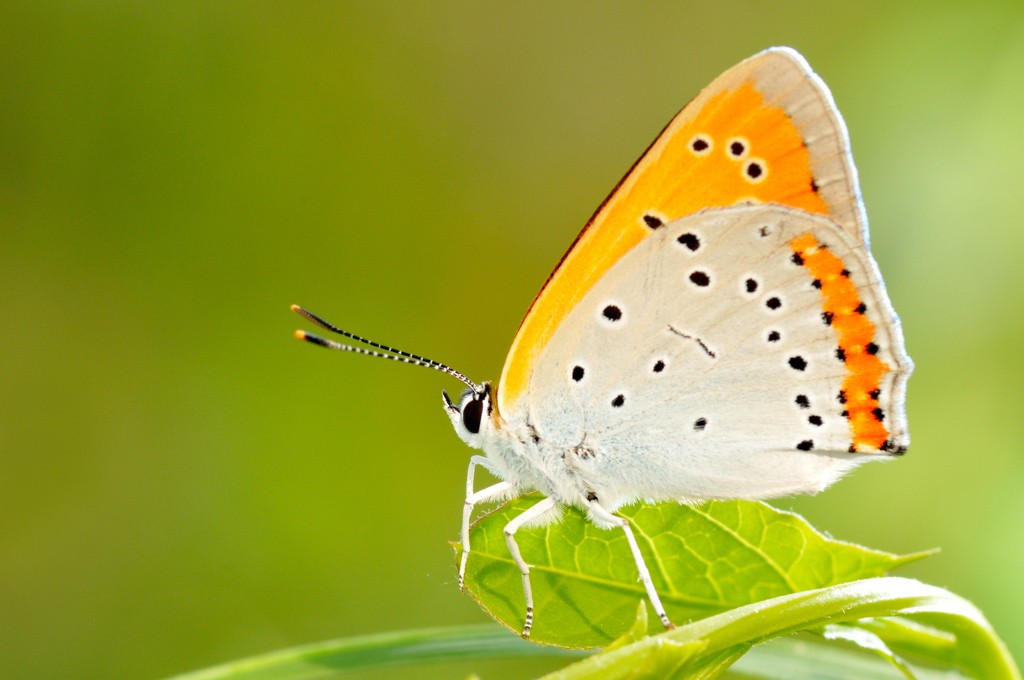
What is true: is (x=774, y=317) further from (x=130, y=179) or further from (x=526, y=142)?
(x=130, y=179)

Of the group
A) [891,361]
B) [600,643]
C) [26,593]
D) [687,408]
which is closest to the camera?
[600,643]

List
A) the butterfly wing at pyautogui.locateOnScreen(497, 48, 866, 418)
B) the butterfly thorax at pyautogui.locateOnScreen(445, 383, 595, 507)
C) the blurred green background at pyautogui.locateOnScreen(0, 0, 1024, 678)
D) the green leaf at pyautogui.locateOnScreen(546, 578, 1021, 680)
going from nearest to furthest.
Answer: the green leaf at pyautogui.locateOnScreen(546, 578, 1021, 680)
the butterfly wing at pyautogui.locateOnScreen(497, 48, 866, 418)
the butterfly thorax at pyautogui.locateOnScreen(445, 383, 595, 507)
the blurred green background at pyautogui.locateOnScreen(0, 0, 1024, 678)

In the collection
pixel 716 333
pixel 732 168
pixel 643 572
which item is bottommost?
pixel 643 572

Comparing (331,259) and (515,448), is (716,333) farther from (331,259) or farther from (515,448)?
(331,259)

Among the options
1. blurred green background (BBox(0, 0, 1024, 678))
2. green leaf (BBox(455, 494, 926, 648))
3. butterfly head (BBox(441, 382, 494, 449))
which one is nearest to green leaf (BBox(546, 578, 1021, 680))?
green leaf (BBox(455, 494, 926, 648))

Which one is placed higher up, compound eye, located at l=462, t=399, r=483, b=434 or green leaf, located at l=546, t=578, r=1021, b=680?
compound eye, located at l=462, t=399, r=483, b=434

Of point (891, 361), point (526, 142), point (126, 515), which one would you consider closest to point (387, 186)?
point (526, 142)

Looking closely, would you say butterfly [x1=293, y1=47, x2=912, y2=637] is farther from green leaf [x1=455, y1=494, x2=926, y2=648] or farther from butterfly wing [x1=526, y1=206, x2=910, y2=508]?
green leaf [x1=455, y1=494, x2=926, y2=648]

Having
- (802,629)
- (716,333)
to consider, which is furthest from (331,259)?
(802,629)
